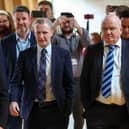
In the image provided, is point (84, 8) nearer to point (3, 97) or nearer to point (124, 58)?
point (124, 58)

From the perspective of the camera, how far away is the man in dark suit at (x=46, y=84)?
2594 mm

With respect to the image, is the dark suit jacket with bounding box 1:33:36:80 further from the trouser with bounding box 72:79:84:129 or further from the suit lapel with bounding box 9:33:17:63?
the trouser with bounding box 72:79:84:129

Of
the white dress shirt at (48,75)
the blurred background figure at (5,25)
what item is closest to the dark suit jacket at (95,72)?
the white dress shirt at (48,75)

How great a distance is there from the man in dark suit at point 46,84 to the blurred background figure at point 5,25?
0.77 meters

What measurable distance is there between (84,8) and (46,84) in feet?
12.0

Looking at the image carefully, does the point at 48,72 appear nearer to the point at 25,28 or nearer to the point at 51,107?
the point at 51,107

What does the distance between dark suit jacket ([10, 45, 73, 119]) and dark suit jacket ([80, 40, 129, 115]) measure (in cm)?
14

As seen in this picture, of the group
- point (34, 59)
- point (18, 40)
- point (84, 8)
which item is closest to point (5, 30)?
point (18, 40)

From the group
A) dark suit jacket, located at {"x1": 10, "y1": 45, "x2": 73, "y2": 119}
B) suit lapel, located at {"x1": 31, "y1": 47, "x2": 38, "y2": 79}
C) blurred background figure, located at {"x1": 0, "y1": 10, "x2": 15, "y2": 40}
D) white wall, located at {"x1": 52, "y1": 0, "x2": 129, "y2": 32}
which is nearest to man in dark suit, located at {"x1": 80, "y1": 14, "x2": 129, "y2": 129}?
dark suit jacket, located at {"x1": 10, "y1": 45, "x2": 73, "y2": 119}

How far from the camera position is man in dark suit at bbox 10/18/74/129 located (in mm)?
2594

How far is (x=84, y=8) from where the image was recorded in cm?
604

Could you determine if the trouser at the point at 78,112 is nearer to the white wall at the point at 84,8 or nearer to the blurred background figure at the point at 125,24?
the blurred background figure at the point at 125,24

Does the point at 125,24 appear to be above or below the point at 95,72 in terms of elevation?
above

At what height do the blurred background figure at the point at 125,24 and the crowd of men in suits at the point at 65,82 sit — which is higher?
the blurred background figure at the point at 125,24
